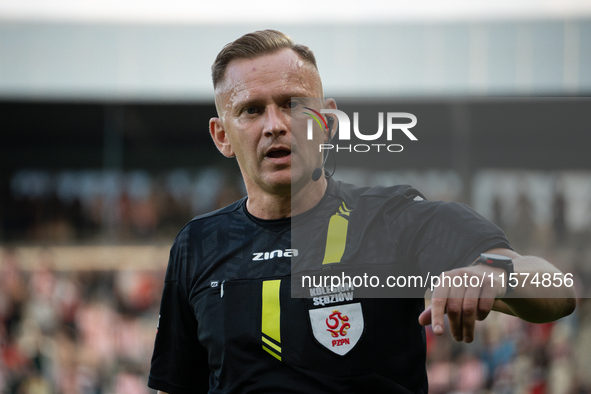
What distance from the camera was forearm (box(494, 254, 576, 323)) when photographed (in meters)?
1.28

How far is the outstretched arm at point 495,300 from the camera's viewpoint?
1.09 meters

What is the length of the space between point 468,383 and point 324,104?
5001 mm

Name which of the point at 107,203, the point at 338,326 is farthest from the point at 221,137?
the point at 107,203

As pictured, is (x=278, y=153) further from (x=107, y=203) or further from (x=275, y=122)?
(x=107, y=203)

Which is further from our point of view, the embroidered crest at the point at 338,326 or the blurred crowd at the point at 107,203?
the blurred crowd at the point at 107,203

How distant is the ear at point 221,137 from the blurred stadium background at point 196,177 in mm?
4432

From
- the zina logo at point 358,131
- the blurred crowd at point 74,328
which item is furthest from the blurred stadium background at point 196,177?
the zina logo at point 358,131

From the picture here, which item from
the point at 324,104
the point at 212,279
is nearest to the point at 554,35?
the point at 324,104

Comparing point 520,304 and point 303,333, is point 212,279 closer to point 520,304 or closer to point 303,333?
point 303,333

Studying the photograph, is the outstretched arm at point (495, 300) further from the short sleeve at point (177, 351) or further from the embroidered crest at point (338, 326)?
the short sleeve at point (177, 351)

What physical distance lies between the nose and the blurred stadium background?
4.61m

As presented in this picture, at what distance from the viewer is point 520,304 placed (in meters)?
1.30

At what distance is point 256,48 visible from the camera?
1.94 m

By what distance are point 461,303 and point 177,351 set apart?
1.20 m
